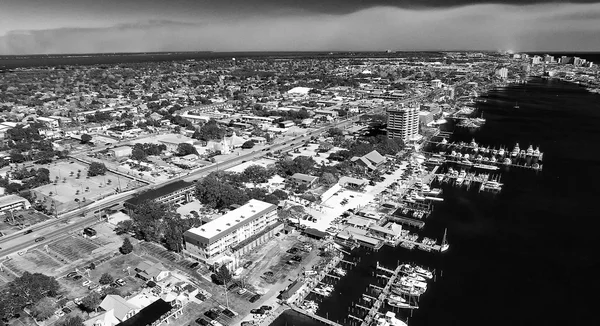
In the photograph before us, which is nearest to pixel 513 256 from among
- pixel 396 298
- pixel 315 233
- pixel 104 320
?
pixel 396 298

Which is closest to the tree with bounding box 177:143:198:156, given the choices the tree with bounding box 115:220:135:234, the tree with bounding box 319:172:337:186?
the tree with bounding box 319:172:337:186

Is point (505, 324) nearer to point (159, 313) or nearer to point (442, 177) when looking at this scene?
point (159, 313)

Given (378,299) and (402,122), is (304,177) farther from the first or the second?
(402,122)

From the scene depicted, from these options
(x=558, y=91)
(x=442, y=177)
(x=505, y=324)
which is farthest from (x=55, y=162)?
(x=558, y=91)

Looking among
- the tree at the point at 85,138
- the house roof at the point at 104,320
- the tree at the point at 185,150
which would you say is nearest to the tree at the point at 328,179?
the tree at the point at 185,150

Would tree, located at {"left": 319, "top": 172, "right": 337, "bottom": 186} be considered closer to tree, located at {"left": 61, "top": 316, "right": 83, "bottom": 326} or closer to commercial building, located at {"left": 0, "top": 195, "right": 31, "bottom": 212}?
tree, located at {"left": 61, "top": 316, "right": 83, "bottom": 326}

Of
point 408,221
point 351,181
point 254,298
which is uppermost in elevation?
point 351,181
